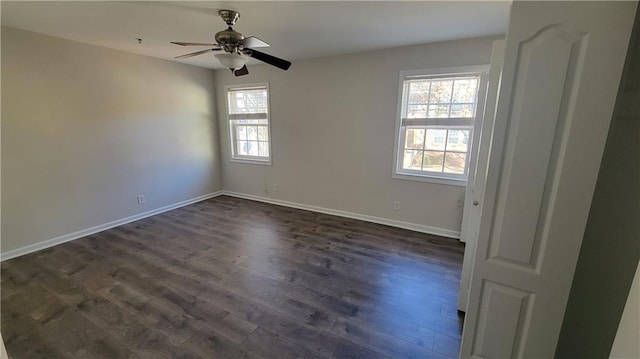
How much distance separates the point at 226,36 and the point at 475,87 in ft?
9.27

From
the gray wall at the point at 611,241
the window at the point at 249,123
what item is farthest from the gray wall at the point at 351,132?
the gray wall at the point at 611,241

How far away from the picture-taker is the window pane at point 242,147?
5.09 m

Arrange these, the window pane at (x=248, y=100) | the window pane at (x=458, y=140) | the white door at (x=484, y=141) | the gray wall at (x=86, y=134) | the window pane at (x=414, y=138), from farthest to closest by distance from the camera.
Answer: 1. the window pane at (x=248, y=100)
2. the window pane at (x=414, y=138)
3. the window pane at (x=458, y=140)
4. the gray wall at (x=86, y=134)
5. the white door at (x=484, y=141)

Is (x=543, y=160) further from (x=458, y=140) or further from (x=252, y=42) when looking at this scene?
(x=458, y=140)

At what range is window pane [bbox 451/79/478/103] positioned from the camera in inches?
122

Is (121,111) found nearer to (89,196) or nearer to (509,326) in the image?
(89,196)

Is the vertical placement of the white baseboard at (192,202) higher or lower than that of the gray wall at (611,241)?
lower

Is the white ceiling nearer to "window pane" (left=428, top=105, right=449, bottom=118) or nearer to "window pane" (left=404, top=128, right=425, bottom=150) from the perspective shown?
"window pane" (left=428, top=105, right=449, bottom=118)

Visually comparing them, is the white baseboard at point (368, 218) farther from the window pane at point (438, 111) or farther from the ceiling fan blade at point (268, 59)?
the ceiling fan blade at point (268, 59)

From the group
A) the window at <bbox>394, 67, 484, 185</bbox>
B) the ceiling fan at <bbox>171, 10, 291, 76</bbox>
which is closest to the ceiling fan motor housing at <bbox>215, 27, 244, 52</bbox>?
the ceiling fan at <bbox>171, 10, 291, 76</bbox>

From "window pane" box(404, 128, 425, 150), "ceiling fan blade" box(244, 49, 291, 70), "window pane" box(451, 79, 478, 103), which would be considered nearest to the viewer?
"ceiling fan blade" box(244, 49, 291, 70)

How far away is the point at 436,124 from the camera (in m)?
3.32

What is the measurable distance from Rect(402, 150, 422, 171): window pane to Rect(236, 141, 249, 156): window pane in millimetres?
3048

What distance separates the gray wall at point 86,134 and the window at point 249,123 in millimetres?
631
